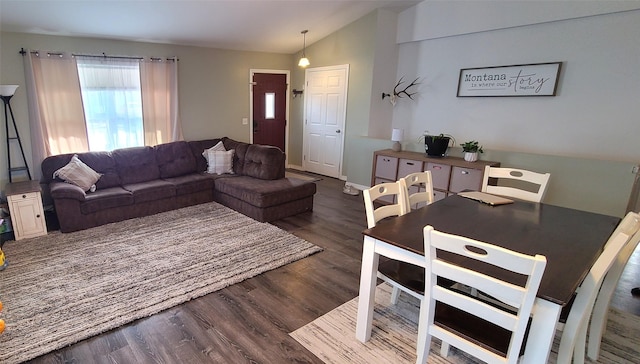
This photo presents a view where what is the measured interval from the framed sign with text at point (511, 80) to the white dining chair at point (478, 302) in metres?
3.82

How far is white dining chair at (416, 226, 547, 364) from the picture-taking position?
3.99 feet

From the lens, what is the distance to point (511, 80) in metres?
4.48

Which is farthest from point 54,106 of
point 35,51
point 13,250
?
point 13,250

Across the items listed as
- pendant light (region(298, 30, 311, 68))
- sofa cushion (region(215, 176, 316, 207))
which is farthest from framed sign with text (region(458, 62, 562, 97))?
sofa cushion (region(215, 176, 316, 207))

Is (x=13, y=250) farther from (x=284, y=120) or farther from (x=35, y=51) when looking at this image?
(x=284, y=120)

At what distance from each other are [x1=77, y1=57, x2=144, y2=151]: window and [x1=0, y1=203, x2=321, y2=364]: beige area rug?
4.72ft

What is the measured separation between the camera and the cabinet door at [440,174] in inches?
167

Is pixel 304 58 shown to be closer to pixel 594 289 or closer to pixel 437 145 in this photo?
pixel 437 145

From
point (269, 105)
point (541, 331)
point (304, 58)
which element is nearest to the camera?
point (541, 331)

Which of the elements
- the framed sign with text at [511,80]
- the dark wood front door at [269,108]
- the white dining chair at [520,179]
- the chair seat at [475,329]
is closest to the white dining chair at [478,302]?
the chair seat at [475,329]

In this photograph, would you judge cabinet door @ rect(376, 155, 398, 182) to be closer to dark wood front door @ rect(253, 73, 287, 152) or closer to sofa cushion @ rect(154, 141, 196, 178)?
dark wood front door @ rect(253, 73, 287, 152)

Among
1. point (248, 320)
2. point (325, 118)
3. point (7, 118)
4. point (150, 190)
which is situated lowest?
point (248, 320)

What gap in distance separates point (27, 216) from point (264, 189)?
2.47 m

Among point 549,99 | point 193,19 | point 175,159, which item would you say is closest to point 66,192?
point 175,159
